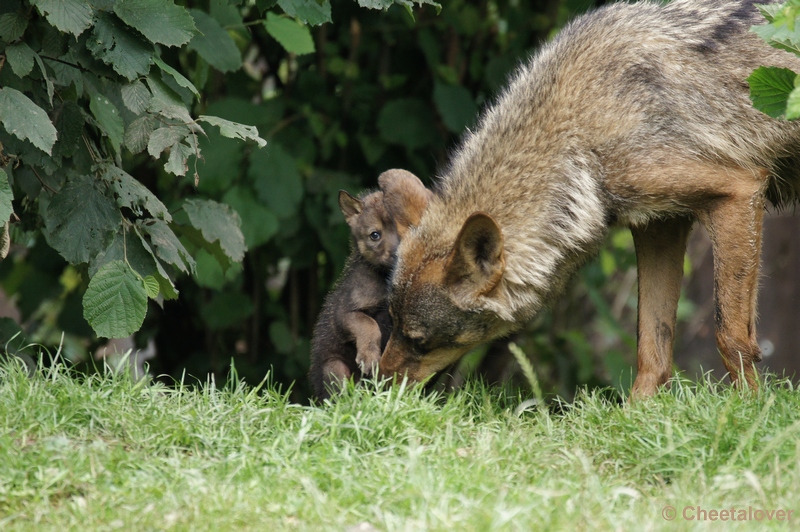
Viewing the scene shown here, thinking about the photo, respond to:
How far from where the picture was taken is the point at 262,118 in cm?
757

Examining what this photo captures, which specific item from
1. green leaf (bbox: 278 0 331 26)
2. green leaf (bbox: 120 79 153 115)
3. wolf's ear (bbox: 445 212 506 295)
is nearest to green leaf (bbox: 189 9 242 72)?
green leaf (bbox: 278 0 331 26)

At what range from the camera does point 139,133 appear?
4582mm

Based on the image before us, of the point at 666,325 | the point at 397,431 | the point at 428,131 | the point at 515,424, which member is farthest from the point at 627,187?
the point at 428,131

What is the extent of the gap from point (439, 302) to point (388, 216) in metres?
0.75

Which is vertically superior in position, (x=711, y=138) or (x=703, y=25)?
(x=703, y=25)

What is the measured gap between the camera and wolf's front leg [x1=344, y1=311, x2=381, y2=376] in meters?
5.21

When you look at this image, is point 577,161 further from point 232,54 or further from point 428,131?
point 428,131

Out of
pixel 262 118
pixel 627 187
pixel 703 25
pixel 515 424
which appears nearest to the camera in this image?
pixel 515 424

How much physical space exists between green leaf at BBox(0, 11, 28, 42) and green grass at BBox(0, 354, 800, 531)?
1.64 meters

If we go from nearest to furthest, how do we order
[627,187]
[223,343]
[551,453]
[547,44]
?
[551,453] < [627,187] < [547,44] < [223,343]

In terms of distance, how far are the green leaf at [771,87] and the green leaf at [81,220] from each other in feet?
10.7

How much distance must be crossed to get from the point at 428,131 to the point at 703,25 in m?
3.11

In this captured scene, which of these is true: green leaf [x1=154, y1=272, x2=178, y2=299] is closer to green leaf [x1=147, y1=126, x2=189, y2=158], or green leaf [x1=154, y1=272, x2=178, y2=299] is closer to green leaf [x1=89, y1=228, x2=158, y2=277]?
green leaf [x1=89, y1=228, x2=158, y2=277]

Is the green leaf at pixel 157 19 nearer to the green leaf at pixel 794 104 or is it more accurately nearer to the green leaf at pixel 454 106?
the green leaf at pixel 794 104
